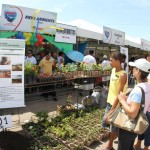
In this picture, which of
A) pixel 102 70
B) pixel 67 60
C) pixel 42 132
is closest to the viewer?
pixel 42 132

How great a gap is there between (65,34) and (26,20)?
1.92m

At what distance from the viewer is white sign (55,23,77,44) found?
925 centimetres

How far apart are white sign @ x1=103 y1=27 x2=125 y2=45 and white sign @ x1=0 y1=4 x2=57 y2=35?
3096mm

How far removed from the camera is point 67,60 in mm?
10906

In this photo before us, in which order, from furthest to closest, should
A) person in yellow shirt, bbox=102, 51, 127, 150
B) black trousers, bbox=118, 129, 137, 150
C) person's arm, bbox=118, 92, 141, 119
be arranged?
person in yellow shirt, bbox=102, 51, 127, 150
black trousers, bbox=118, 129, 137, 150
person's arm, bbox=118, 92, 141, 119

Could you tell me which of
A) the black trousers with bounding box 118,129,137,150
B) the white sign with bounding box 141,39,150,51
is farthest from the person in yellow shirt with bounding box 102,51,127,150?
the white sign with bounding box 141,39,150,51

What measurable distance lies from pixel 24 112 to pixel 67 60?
15.3 feet

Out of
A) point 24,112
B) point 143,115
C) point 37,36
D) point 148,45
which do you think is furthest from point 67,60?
point 148,45

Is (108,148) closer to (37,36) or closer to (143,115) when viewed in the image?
(143,115)

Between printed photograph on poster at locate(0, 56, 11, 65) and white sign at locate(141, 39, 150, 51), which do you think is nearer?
printed photograph on poster at locate(0, 56, 11, 65)

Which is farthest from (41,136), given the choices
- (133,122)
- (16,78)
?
(133,122)

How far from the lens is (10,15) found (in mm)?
7504

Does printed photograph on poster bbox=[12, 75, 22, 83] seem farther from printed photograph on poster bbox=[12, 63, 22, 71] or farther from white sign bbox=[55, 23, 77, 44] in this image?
white sign bbox=[55, 23, 77, 44]

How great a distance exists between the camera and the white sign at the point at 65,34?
9250mm
